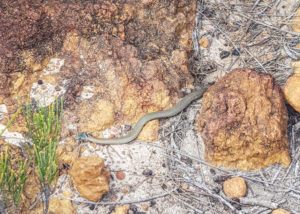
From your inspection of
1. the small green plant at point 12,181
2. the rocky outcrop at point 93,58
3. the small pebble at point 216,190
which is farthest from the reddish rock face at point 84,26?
the small pebble at point 216,190

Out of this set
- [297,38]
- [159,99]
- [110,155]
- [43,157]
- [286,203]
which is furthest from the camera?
[297,38]

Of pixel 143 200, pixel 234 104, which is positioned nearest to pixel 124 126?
pixel 143 200

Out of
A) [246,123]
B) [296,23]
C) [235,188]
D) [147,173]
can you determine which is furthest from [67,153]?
[296,23]

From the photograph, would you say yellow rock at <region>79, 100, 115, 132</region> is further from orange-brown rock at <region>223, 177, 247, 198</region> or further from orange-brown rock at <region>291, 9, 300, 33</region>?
orange-brown rock at <region>291, 9, 300, 33</region>

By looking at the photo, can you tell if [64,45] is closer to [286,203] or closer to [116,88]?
[116,88]

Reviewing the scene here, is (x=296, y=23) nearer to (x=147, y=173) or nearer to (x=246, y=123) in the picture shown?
(x=246, y=123)

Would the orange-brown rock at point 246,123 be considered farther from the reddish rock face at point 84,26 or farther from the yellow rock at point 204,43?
the yellow rock at point 204,43
